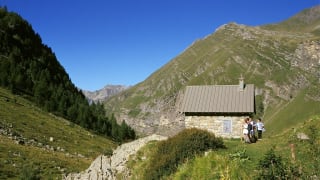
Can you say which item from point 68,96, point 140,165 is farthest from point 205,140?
point 68,96

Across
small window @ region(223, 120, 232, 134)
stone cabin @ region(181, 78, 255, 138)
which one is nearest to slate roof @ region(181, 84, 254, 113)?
stone cabin @ region(181, 78, 255, 138)

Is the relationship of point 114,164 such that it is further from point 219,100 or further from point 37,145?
point 37,145

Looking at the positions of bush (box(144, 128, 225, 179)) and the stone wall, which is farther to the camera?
the stone wall

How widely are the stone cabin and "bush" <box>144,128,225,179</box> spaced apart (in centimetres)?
1722

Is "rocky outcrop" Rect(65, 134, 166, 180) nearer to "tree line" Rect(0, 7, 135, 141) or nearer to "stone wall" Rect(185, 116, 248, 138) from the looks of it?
"stone wall" Rect(185, 116, 248, 138)

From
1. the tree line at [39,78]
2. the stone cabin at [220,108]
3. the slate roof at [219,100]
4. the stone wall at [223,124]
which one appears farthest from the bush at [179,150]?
the tree line at [39,78]

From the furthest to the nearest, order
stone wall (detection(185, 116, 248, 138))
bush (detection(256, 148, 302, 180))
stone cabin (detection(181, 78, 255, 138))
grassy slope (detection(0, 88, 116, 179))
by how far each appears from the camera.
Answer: stone cabin (detection(181, 78, 255, 138)) < stone wall (detection(185, 116, 248, 138)) < grassy slope (detection(0, 88, 116, 179)) < bush (detection(256, 148, 302, 180))

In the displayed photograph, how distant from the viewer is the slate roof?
4275cm

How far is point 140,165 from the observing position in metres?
28.5

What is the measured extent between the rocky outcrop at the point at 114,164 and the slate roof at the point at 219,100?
38.7 ft

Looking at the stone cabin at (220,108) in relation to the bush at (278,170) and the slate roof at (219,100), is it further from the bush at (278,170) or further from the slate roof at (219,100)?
the bush at (278,170)

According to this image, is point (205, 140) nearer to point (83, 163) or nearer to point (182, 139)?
point (182, 139)

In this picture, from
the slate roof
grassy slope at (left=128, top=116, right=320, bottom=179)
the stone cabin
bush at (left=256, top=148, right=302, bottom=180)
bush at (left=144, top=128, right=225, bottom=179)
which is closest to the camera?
bush at (left=256, top=148, right=302, bottom=180)

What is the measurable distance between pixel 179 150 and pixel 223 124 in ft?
64.5
